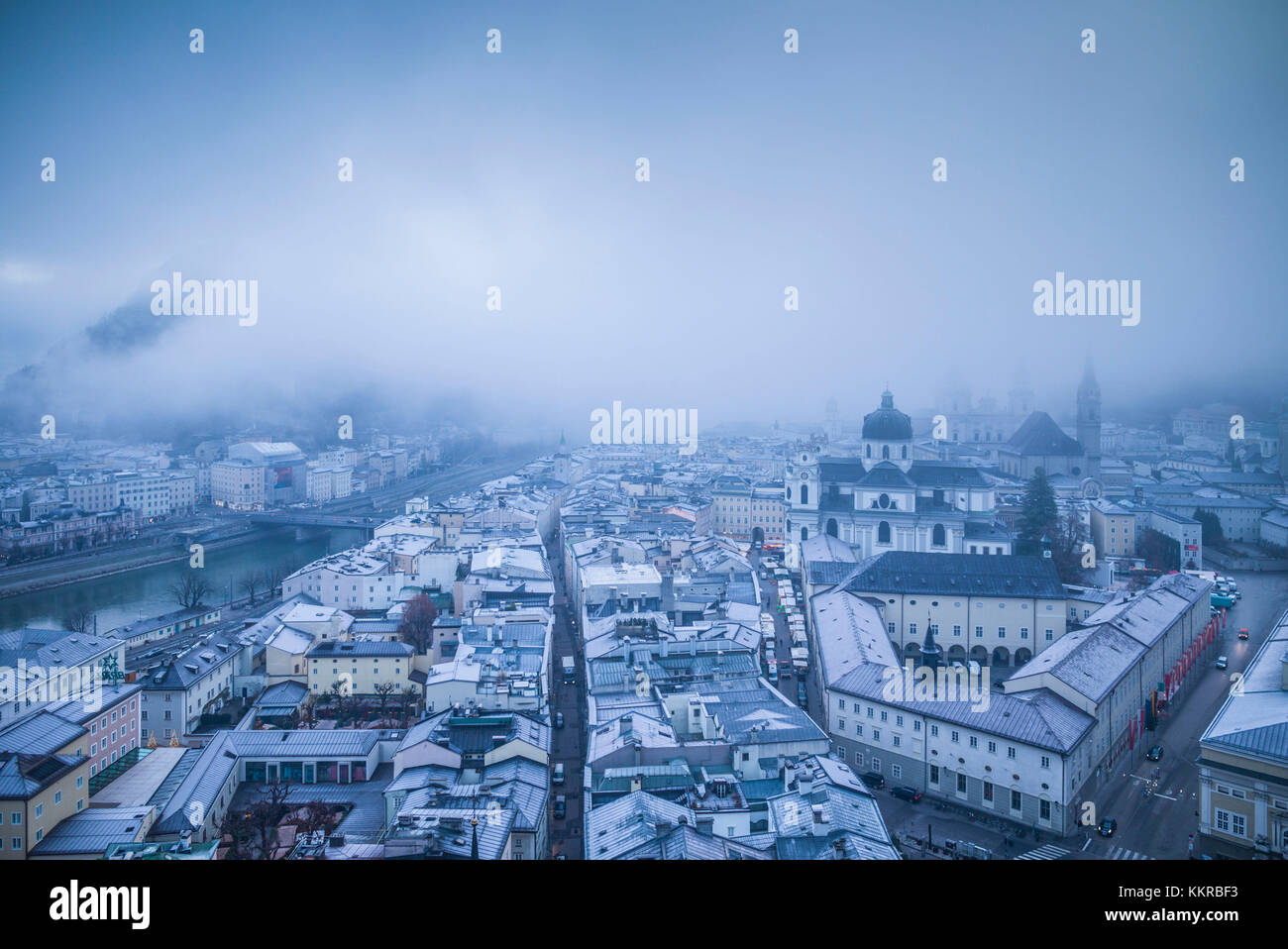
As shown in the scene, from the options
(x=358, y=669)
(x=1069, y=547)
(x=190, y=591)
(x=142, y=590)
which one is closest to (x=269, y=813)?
(x=358, y=669)

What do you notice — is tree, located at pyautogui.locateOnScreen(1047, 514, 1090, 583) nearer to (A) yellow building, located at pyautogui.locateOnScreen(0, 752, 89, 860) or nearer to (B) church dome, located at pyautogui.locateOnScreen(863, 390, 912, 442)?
(B) church dome, located at pyautogui.locateOnScreen(863, 390, 912, 442)

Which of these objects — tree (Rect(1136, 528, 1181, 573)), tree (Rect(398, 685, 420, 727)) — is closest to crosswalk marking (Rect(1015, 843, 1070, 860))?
tree (Rect(398, 685, 420, 727))

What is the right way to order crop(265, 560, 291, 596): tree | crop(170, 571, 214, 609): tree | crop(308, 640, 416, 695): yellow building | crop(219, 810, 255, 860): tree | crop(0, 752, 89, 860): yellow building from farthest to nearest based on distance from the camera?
1. crop(265, 560, 291, 596): tree
2. crop(170, 571, 214, 609): tree
3. crop(308, 640, 416, 695): yellow building
4. crop(219, 810, 255, 860): tree
5. crop(0, 752, 89, 860): yellow building

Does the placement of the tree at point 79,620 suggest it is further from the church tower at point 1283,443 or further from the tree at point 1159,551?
the church tower at point 1283,443

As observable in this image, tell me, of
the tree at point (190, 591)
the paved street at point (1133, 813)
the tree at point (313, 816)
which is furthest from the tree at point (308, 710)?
the tree at point (190, 591)

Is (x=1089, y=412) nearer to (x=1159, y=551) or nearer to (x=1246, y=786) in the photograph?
(x=1159, y=551)

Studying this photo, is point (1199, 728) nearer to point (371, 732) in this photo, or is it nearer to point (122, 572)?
point (371, 732)

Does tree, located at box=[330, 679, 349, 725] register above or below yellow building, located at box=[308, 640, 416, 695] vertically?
below

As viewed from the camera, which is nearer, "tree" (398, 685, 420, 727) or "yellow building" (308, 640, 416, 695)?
"tree" (398, 685, 420, 727)
